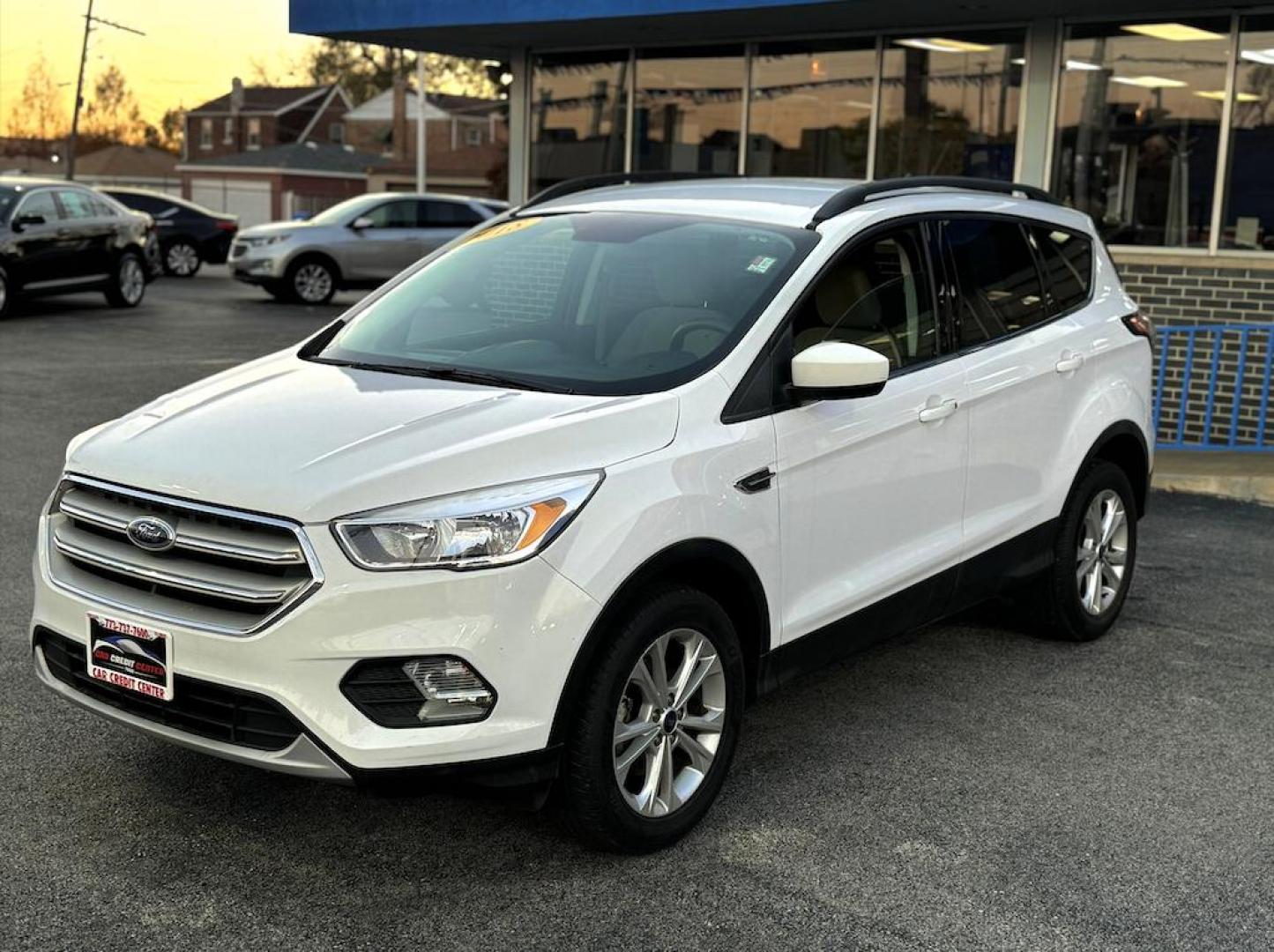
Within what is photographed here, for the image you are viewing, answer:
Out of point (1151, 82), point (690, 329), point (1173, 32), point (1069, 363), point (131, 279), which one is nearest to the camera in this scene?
point (690, 329)

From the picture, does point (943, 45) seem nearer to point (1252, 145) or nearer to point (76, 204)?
point (1252, 145)

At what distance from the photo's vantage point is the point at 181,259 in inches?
1094

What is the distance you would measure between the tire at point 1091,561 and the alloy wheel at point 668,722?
2.17 metres

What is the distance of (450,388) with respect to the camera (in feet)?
13.5

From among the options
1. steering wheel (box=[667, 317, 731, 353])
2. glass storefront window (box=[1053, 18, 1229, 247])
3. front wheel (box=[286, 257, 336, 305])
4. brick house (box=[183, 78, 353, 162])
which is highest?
brick house (box=[183, 78, 353, 162])

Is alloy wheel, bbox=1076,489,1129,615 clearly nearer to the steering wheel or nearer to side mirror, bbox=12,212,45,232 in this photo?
the steering wheel

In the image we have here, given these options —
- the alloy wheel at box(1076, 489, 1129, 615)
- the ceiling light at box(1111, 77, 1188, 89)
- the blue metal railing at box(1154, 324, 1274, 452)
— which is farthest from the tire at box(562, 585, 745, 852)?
the ceiling light at box(1111, 77, 1188, 89)

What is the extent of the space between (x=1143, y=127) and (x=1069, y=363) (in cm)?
682

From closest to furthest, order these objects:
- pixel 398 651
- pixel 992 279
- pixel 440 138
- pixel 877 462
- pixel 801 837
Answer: pixel 398 651, pixel 801 837, pixel 877 462, pixel 992 279, pixel 440 138

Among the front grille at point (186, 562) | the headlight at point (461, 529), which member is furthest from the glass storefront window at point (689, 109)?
the headlight at point (461, 529)

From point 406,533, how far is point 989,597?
2.75 m

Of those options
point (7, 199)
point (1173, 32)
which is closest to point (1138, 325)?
point (1173, 32)

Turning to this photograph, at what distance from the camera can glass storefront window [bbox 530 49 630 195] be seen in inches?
575

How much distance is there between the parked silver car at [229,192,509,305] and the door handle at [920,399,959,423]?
704 inches
